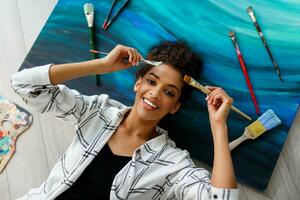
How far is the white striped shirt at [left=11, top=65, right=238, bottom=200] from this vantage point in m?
1.05

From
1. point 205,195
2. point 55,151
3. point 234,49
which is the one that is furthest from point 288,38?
point 55,151

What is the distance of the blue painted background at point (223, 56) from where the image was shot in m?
1.13

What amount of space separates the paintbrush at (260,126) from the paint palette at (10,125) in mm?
762

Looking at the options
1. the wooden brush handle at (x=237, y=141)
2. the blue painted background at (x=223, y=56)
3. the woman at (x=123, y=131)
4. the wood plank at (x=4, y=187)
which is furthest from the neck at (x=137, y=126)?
the wood plank at (x=4, y=187)

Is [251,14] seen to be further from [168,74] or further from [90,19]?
[90,19]

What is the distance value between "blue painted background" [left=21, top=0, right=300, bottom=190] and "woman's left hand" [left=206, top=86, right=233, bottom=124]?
5.2 inches

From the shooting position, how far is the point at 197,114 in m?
1.22

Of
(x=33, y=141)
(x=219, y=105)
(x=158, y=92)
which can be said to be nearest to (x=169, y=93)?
(x=158, y=92)

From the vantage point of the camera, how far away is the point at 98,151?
1.11 m

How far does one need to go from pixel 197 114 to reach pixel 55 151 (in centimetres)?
53

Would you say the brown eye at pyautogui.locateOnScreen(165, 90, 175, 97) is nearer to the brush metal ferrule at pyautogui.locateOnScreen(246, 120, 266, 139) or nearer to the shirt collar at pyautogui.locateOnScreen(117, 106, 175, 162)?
the shirt collar at pyautogui.locateOnScreen(117, 106, 175, 162)

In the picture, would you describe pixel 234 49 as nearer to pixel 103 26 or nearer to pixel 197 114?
pixel 197 114

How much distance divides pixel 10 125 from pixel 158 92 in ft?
2.06

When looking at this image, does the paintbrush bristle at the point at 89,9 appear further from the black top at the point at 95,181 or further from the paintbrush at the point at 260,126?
the paintbrush at the point at 260,126
